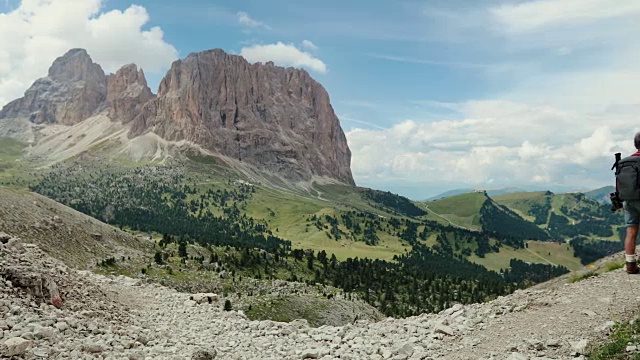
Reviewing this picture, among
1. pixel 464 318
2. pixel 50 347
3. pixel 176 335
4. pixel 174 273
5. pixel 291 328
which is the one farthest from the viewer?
pixel 174 273

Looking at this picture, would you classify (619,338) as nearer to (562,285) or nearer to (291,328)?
(562,285)

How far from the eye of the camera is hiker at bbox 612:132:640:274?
17.0 meters

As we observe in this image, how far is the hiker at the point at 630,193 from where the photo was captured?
17.0 meters

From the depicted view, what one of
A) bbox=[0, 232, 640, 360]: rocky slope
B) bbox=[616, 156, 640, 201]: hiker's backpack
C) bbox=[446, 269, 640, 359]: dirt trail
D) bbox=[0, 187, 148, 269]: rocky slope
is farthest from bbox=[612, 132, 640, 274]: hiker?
bbox=[0, 187, 148, 269]: rocky slope

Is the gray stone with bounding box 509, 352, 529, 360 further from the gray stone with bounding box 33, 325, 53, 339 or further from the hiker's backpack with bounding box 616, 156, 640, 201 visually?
the gray stone with bounding box 33, 325, 53, 339

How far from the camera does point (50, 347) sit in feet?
50.6

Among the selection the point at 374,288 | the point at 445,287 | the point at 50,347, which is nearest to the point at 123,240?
the point at 50,347

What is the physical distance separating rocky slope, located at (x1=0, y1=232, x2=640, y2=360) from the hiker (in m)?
1.10

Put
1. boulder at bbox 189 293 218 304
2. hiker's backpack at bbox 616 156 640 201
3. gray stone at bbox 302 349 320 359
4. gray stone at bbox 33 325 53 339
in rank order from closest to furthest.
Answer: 1. gray stone at bbox 33 325 53 339
2. hiker's backpack at bbox 616 156 640 201
3. gray stone at bbox 302 349 320 359
4. boulder at bbox 189 293 218 304

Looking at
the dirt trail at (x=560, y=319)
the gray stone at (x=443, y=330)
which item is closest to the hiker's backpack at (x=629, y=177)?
the dirt trail at (x=560, y=319)

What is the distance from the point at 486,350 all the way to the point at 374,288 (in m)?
150

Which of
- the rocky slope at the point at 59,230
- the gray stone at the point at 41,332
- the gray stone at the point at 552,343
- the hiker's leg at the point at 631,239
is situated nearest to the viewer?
the gray stone at the point at 552,343

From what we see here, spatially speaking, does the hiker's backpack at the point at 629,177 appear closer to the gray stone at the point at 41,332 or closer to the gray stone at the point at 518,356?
the gray stone at the point at 518,356

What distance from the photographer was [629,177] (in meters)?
17.1
